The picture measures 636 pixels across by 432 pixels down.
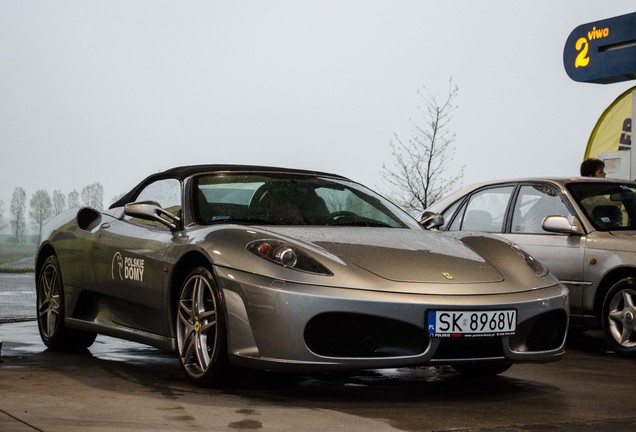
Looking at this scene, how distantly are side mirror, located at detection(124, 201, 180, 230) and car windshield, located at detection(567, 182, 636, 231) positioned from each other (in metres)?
3.89

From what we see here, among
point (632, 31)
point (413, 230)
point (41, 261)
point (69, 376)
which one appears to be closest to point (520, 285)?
point (413, 230)

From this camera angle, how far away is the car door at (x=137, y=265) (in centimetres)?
641

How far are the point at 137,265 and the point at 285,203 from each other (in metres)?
0.98

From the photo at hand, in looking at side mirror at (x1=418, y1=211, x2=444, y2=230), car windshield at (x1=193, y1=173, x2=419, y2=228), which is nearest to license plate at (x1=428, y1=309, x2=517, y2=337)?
car windshield at (x1=193, y1=173, x2=419, y2=228)

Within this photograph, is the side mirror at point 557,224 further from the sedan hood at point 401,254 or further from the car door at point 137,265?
the car door at point 137,265

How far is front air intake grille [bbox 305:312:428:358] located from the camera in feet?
17.9

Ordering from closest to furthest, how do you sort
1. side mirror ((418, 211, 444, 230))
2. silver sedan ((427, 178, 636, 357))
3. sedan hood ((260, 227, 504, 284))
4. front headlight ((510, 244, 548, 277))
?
sedan hood ((260, 227, 504, 284)), front headlight ((510, 244, 548, 277)), side mirror ((418, 211, 444, 230)), silver sedan ((427, 178, 636, 357))

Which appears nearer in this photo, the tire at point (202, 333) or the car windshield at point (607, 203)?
the tire at point (202, 333)

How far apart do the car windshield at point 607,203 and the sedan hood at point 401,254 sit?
2852 millimetres

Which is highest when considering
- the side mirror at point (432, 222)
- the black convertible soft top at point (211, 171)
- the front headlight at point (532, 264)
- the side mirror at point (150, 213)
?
the black convertible soft top at point (211, 171)

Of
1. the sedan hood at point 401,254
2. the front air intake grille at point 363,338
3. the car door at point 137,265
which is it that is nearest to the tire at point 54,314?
the car door at point 137,265

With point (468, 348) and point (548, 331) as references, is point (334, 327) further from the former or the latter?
point (548, 331)

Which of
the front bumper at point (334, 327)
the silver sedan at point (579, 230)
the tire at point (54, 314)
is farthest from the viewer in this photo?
the silver sedan at point (579, 230)

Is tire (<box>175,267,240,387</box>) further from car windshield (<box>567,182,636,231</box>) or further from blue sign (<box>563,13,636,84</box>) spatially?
blue sign (<box>563,13,636,84</box>)
